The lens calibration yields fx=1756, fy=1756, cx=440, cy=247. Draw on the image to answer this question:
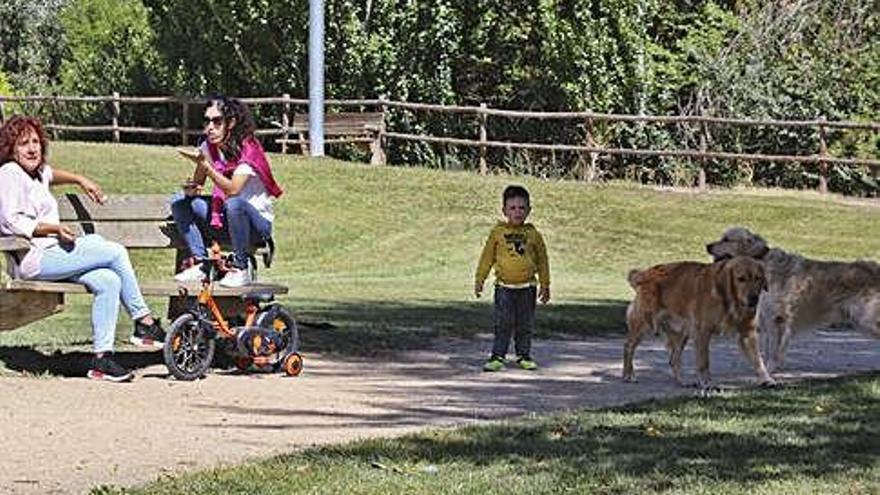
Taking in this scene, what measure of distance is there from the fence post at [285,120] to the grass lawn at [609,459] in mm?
26678

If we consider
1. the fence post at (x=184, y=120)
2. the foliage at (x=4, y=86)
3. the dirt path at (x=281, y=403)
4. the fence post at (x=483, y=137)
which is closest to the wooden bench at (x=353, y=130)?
the fence post at (x=483, y=137)

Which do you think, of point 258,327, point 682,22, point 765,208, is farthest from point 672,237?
point 258,327

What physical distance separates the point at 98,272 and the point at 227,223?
119 cm

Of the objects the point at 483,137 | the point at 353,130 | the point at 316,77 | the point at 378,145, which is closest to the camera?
the point at 316,77

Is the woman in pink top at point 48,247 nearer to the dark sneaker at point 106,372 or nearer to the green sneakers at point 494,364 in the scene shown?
the dark sneaker at point 106,372

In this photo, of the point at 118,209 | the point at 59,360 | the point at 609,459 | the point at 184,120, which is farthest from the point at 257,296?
the point at 184,120

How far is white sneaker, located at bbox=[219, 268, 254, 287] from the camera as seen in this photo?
1197cm

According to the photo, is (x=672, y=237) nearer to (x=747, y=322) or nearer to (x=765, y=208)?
(x=765, y=208)

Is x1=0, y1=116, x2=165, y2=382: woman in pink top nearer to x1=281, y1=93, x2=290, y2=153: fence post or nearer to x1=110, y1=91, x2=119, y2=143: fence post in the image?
x1=281, y1=93, x2=290, y2=153: fence post

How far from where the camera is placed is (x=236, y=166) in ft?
39.9

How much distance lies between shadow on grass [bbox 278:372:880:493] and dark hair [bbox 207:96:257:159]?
12.0 ft

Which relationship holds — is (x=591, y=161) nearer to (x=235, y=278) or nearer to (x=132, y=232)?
(x=132, y=232)

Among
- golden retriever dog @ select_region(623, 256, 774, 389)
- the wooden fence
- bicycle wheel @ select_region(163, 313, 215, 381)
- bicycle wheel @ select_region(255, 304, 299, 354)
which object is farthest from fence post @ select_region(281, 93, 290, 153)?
bicycle wheel @ select_region(163, 313, 215, 381)

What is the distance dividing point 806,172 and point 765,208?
5.88 m
